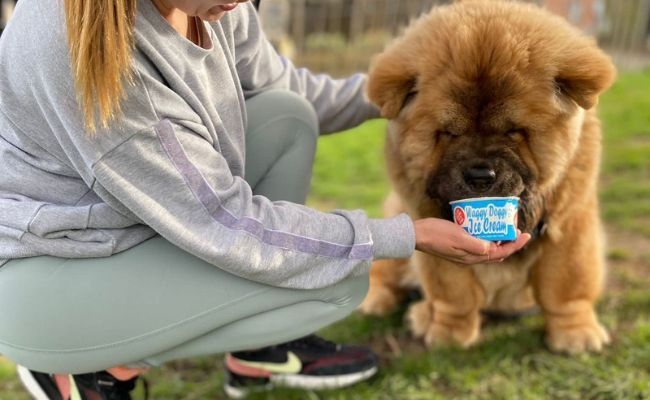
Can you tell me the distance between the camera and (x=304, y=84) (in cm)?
245

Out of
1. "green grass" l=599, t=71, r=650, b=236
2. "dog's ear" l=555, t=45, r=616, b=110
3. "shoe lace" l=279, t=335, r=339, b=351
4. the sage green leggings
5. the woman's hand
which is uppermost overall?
"dog's ear" l=555, t=45, r=616, b=110

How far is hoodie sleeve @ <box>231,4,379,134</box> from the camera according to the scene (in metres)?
2.20

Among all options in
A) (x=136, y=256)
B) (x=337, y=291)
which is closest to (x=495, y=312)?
(x=337, y=291)

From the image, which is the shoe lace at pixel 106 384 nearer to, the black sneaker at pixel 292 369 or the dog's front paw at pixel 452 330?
the black sneaker at pixel 292 369

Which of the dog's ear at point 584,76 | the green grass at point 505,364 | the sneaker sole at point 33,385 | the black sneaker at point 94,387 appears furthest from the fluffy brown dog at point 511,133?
the sneaker sole at point 33,385

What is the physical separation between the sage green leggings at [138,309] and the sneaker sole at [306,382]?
17.1 inches

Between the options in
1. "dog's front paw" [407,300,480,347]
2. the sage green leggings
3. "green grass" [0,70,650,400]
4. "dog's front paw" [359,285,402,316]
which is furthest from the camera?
"dog's front paw" [359,285,402,316]

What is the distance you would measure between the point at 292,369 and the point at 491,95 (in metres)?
1.08

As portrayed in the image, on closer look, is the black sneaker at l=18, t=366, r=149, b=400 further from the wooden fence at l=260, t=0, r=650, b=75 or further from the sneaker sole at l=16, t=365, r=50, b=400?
the wooden fence at l=260, t=0, r=650, b=75

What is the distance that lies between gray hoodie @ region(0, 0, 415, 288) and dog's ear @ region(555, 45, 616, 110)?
57cm

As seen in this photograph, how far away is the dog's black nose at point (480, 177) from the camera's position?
6.19 feet

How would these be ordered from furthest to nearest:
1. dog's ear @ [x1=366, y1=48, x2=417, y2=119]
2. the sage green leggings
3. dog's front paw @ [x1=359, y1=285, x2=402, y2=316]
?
dog's front paw @ [x1=359, y1=285, x2=402, y2=316], dog's ear @ [x1=366, y1=48, x2=417, y2=119], the sage green leggings

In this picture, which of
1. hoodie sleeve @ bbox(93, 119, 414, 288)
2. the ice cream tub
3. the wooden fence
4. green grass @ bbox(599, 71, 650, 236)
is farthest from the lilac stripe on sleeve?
the wooden fence

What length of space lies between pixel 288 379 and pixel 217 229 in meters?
0.84
